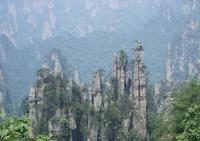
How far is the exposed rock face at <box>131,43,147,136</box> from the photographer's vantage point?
66.4 meters

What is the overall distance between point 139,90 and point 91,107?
18.9 feet

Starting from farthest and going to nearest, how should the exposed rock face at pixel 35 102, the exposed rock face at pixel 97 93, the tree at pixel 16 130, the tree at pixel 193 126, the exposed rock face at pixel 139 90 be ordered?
1. the exposed rock face at pixel 139 90
2. the exposed rock face at pixel 97 93
3. the exposed rock face at pixel 35 102
4. the tree at pixel 193 126
5. the tree at pixel 16 130

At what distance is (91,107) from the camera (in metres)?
65.6

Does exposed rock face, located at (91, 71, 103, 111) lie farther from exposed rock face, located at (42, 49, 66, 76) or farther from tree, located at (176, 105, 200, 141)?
exposed rock face, located at (42, 49, 66, 76)

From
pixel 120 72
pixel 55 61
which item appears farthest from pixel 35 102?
pixel 55 61

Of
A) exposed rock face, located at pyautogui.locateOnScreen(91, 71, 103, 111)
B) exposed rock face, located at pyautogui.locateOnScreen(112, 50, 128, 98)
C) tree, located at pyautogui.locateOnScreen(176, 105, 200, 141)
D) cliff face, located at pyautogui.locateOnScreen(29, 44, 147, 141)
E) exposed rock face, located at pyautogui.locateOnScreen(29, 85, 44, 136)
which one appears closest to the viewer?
tree, located at pyautogui.locateOnScreen(176, 105, 200, 141)

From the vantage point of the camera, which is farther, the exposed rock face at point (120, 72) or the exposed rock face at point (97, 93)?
the exposed rock face at point (120, 72)

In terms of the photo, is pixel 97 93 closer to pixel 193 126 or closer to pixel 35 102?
pixel 35 102

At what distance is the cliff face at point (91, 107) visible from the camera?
2493 inches

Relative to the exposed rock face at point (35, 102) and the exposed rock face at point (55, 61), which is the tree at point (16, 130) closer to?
the exposed rock face at point (35, 102)

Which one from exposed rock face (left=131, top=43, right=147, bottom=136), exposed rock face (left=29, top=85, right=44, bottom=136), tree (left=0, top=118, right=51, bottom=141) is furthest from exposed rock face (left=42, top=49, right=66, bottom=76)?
tree (left=0, top=118, right=51, bottom=141)

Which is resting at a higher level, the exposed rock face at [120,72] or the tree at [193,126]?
the exposed rock face at [120,72]

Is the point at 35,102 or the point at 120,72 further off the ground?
the point at 120,72

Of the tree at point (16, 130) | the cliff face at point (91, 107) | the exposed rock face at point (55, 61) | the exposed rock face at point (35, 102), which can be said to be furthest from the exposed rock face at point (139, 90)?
the exposed rock face at point (55, 61)
